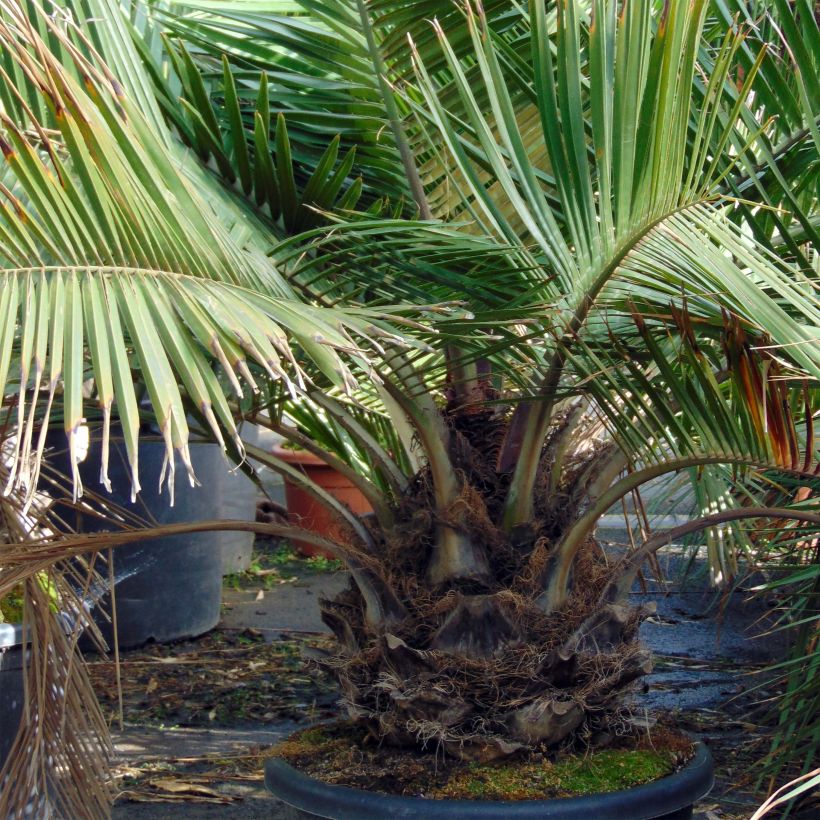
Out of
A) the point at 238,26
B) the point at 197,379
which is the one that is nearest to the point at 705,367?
the point at 197,379

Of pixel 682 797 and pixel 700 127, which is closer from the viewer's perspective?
pixel 700 127

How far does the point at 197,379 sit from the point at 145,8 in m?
1.32

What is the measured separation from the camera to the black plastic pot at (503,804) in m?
1.70

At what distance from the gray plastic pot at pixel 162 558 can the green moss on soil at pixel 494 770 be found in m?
2.14

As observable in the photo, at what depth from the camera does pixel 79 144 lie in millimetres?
1234

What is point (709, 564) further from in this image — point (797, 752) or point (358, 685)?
point (358, 685)

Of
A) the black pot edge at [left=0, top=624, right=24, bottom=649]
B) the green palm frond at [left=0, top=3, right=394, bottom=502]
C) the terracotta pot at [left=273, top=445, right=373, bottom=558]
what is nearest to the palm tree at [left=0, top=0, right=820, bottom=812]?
the green palm frond at [left=0, top=3, right=394, bottom=502]

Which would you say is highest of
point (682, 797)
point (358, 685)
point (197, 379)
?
point (197, 379)

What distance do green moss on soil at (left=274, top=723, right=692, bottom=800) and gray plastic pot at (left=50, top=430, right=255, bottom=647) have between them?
7.02ft

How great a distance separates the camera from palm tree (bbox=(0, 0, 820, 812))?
126 centimetres

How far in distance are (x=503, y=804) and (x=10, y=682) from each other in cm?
117

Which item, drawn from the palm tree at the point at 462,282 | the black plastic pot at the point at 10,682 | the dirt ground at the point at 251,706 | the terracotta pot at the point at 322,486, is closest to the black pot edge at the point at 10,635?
the black plastic pot at the point at 10,682

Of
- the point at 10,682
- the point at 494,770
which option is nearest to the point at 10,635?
the point at 10,682

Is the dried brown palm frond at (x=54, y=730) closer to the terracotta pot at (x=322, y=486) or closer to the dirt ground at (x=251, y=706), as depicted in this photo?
the dirt ground at (x=251, y=706)
